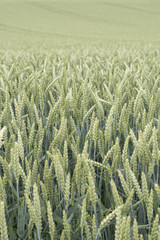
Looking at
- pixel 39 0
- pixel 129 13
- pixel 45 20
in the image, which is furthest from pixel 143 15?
pixel 39 0

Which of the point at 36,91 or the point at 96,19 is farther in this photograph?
the point at 96,19

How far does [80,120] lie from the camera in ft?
2.99

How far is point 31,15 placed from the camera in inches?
791

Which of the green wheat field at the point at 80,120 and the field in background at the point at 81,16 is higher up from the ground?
the field in background at the point at 81,16

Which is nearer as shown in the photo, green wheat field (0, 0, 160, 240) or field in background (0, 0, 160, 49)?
green wheat field (0, 0, 160, 240)

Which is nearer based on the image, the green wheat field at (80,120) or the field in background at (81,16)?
the green wheat field at (80,120)

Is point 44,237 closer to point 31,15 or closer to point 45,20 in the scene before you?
point 45,20

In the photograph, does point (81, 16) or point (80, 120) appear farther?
point (81, 16)

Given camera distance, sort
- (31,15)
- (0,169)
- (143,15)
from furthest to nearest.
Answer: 1. (143,15)
2. (31,15)
3. (0,169)

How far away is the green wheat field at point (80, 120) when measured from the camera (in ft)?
1.73

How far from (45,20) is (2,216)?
19918 mm

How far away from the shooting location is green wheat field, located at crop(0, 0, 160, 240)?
1.73ft

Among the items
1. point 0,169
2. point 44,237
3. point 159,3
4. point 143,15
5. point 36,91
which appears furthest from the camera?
point 159,3

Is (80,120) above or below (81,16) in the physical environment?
below
